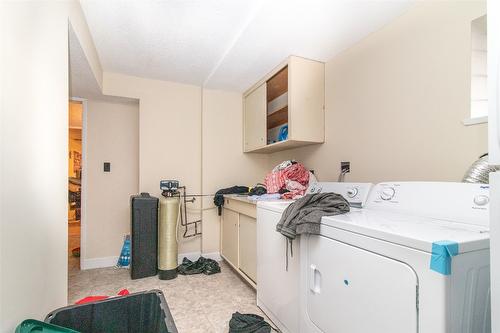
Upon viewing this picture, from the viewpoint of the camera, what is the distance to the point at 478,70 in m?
1.45

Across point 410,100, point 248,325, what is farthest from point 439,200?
point 248,325

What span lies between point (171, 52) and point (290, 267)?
2.16 meters

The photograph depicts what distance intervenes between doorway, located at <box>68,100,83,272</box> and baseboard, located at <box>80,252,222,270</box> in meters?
0.13

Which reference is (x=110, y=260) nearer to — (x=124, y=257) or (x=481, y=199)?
(x=124, y=257)

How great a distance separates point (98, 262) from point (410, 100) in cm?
360

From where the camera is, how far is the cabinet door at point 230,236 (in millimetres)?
2785

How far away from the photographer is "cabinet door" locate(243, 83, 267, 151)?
299 cm

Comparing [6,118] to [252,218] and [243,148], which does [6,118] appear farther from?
[243,148]

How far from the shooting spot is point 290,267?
64.4 inches

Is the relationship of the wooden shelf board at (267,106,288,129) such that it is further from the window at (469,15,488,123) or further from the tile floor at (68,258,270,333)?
the tile floor at (68,258,270,333)

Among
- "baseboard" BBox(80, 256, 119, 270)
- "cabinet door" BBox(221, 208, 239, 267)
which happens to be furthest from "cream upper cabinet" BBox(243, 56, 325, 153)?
"baseboard" BBox(80, 256, 119, 270)

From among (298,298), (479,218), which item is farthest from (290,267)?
(479,218)

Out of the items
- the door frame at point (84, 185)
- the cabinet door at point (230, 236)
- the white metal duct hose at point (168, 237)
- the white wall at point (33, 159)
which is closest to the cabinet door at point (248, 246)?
the cabinet door at point (230, 236)

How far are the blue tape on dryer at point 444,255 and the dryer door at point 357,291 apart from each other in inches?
4.0
